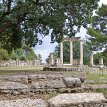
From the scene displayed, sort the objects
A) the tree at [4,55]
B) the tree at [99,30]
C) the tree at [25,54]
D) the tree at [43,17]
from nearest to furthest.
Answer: the tree at [43,17], the tree at [99,30], the tree at [4,55], the tree at [25,54]

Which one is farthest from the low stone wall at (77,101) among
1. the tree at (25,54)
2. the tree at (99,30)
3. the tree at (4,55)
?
the tree at (25,54)

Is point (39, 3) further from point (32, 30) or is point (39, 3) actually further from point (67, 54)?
point (67, 54)

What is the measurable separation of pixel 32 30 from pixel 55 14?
353 cm

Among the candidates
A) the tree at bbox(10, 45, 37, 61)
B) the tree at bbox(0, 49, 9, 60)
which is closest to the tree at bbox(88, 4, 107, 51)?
the tree at bbox(0, 49, 9, 60)

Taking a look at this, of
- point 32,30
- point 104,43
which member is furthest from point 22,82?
point 104,43

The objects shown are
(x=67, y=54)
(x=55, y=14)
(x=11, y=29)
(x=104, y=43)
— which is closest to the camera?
(x=55, y=14)

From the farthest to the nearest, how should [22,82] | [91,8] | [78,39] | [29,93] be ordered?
1. [78,39]
2. [91,8]
3. [22,82]
4. [29,93]

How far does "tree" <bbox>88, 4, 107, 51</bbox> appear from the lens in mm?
53472

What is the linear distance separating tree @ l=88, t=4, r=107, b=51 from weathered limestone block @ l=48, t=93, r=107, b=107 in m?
44.3

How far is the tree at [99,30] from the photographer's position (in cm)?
5347

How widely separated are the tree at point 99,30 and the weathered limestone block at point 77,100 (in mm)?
44287

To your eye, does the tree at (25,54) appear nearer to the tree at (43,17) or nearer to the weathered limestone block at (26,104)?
the tree at (43,17)

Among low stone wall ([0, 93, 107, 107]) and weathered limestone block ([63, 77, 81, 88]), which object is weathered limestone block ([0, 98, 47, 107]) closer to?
low stone wall ([0, 93, 107, 107])

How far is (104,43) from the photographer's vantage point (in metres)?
53.8
